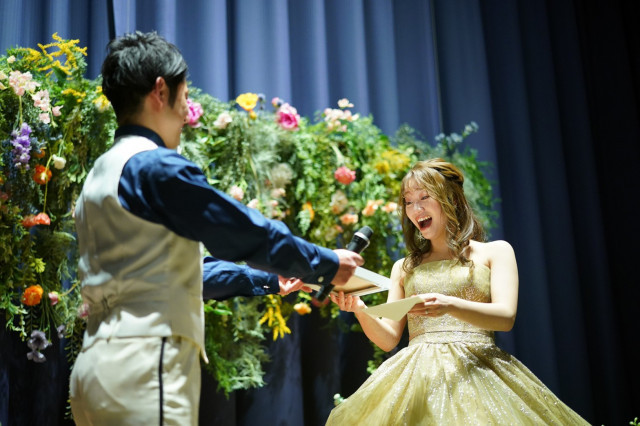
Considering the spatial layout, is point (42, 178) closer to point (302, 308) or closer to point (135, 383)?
point (302, 308)

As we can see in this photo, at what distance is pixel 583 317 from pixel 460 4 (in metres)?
2.11

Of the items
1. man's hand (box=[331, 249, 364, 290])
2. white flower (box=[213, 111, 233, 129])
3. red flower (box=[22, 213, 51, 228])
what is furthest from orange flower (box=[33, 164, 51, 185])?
man's hand (box=[331, 249, 364, 290])

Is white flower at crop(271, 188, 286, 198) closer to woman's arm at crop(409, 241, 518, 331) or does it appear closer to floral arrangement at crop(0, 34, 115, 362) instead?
floral arrangement at crop(0, 34, 115, 362)

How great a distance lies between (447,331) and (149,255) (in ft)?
3.97

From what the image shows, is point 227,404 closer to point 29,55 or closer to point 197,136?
point 197,136

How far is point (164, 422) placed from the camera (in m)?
1.28

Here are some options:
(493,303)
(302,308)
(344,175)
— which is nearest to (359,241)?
(493,303)

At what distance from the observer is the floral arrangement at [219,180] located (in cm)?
249

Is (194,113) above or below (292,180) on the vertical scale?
above

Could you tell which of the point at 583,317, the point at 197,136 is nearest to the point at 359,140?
the point at 197,136

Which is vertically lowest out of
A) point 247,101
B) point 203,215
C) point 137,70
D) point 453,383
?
point 453,383

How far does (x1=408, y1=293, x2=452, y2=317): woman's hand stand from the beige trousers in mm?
859

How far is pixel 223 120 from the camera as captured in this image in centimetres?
294

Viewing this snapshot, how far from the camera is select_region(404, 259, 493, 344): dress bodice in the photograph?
2.22 meters
